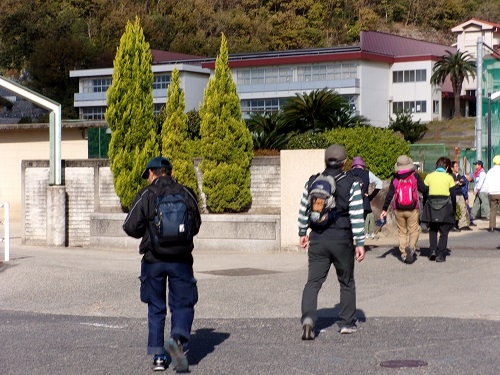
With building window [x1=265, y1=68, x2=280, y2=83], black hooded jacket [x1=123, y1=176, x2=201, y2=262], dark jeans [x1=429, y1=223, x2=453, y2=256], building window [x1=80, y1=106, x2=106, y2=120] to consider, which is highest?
building window [x1=265, y1=68, x2=280, y2=83]

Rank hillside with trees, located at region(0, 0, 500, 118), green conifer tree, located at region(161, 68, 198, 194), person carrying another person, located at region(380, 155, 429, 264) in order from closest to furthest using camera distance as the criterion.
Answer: person carrying another person, located at region(380, 155, 429, 264) < green conifer tree, located at region(161, 68, 198, 194) < hillside with trees, located at region(0, 0, 500, 118)

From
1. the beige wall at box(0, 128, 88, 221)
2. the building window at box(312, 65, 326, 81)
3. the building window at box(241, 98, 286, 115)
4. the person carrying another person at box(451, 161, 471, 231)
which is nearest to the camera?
the person carrying another person at box(451, 161, 471, 231)

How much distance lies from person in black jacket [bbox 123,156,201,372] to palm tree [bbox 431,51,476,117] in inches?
2775

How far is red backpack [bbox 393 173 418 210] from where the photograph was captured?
1527 cm

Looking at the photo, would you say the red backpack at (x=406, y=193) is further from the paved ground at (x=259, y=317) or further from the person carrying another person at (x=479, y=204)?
the person carrying another person at (x=479, y=204)

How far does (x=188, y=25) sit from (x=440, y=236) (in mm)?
76751

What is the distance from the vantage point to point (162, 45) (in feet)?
287

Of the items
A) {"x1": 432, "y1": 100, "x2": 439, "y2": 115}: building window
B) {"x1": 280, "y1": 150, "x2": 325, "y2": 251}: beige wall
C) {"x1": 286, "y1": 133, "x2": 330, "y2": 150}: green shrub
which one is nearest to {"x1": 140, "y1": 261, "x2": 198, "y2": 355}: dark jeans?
{"x1": 280, "y1": 150, "x2": 325, "y2": 251}: beige wall

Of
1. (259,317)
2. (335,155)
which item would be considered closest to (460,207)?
(259,317)

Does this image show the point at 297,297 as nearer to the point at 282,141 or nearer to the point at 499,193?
the point at 499,193

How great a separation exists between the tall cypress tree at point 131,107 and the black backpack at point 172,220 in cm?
1200

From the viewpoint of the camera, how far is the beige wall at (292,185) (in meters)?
17.3

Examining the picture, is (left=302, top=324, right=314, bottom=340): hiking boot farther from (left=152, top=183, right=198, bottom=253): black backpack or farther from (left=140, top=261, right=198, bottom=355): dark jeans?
(left=152, top=183, right=198, bottom=253): black backpack

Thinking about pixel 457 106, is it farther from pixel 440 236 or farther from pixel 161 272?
pixel 161 272
